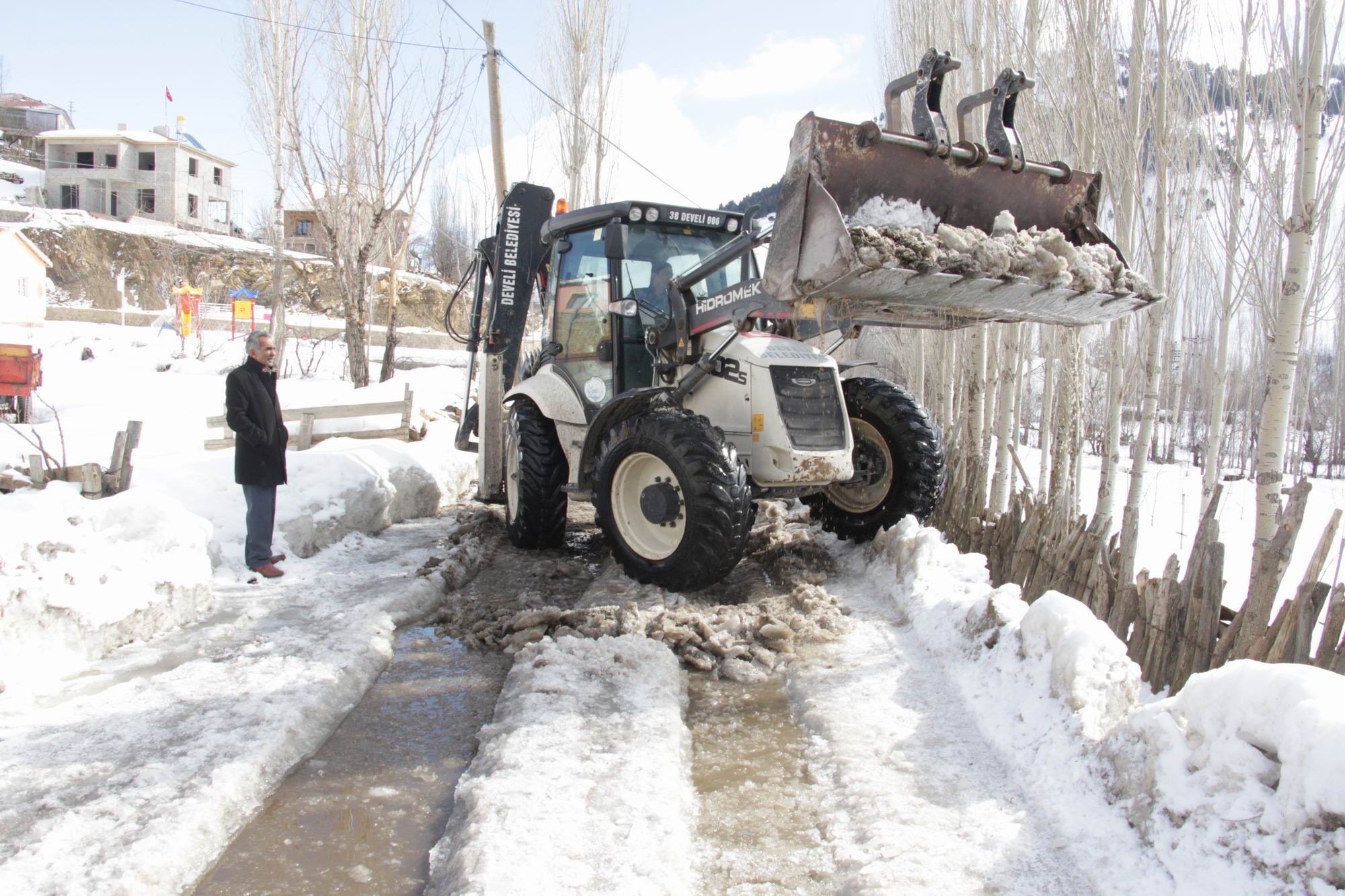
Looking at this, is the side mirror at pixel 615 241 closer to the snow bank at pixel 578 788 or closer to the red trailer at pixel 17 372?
the snow bank at pixel 578 788

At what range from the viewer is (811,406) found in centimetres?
526

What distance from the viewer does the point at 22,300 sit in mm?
24141

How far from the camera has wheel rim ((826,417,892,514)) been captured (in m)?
5.94

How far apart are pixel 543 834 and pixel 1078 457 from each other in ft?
25.2

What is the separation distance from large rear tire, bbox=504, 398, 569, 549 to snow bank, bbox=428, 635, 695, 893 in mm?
2401

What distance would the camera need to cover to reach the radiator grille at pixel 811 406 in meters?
5.14

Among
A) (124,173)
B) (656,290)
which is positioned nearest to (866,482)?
(656,290)

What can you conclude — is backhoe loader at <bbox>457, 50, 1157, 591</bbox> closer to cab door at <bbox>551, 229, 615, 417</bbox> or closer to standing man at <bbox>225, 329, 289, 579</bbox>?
cab door at <bbox>551, 229, 615, 417</bbox>

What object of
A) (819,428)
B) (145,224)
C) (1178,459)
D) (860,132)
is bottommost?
(1178,459)

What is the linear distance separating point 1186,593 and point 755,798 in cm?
201

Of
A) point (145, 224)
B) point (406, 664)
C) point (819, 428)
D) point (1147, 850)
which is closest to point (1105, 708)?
point (1147, 850)

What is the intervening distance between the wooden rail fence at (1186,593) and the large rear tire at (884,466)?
2.40ft

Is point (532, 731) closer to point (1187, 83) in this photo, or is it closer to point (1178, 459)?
point (1187, 83)

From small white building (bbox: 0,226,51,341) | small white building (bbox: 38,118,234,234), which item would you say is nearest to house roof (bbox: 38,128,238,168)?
small white building (bbox: 38,118,234,234)
